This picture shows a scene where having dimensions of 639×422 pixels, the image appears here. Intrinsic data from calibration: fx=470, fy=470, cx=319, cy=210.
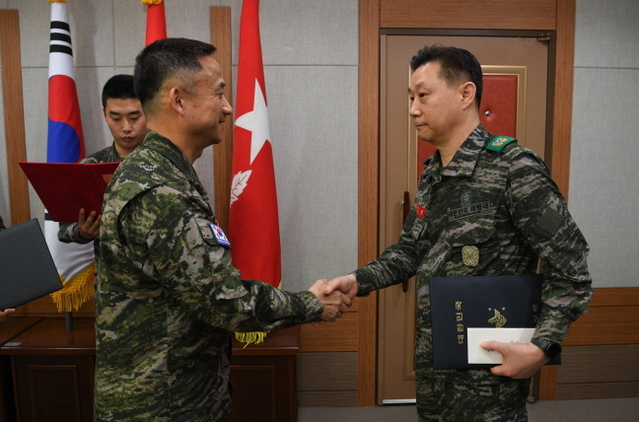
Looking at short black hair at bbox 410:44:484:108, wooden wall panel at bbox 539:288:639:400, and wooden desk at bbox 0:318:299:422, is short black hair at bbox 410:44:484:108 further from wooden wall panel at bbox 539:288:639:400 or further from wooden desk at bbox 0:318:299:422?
wooden wall panel at bbox 539:288:639:400

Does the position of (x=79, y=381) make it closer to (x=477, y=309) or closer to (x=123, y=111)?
(x=123, y=111)

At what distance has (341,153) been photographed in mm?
2812

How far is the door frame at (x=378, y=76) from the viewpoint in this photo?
2.75m

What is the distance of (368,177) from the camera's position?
2820 millimetres

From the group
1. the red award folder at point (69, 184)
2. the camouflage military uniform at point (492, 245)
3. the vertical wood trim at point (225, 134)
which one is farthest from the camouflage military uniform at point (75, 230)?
the camouflage military uniform at point (492, 245)

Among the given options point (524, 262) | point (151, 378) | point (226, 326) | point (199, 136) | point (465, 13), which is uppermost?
point (465, 13)

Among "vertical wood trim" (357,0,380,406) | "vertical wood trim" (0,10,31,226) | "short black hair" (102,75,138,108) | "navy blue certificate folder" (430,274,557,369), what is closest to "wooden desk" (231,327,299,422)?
"vertical wood trim" (357,0,380,406)

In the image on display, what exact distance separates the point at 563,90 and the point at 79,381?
10.4 ft

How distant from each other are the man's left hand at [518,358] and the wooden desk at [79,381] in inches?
50.5

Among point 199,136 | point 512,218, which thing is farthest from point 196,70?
point 512,218

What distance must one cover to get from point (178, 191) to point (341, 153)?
5.72 ft

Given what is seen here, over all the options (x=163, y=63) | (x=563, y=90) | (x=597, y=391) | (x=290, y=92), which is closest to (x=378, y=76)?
(x=290, y=92)

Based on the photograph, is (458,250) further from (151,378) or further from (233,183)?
(233,183)

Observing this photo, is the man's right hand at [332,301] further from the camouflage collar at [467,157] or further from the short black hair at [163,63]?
the short black hair at [163,63]
